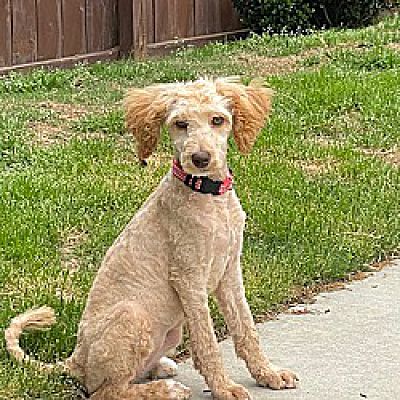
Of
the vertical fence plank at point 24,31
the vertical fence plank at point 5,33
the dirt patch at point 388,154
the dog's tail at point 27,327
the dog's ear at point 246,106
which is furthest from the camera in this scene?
the vertical fence plank at point 24,31

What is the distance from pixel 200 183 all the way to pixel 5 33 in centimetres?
738

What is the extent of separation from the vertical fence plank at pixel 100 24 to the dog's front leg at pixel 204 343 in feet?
27.5

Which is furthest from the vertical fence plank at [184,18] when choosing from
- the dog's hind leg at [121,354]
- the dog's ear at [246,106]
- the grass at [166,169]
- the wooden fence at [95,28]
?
the dog's hind leg at [121,354]

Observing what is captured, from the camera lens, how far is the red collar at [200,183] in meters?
4.17

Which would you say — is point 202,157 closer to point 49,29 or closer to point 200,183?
point 200,183

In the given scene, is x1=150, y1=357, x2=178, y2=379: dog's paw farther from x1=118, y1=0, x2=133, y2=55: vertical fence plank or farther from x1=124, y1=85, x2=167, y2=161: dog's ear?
x1=118, y1=0, x2=133, y2=55: vertical fence plank

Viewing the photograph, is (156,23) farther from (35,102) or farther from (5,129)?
(5,129)

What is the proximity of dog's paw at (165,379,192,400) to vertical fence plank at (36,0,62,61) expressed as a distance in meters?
7.75

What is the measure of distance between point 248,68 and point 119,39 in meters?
2.22

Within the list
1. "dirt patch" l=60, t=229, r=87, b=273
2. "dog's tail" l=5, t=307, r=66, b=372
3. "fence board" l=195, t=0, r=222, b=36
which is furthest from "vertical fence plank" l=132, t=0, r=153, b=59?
"dog's tail" l=5, t=307, r=66, b=372

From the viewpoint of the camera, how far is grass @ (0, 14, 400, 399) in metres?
5.46

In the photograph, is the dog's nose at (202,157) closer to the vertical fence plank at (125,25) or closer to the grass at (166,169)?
the grass at (166,169)

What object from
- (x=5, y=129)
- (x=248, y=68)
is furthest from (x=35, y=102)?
(x=248, y=68)

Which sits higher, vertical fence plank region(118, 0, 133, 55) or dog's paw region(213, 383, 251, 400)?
vertical fence plank region(118, 0, 133, 55)
